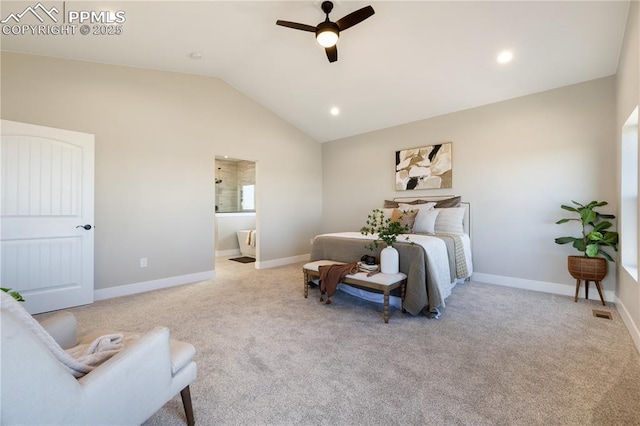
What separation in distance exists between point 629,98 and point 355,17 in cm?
252

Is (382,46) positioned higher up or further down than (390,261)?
higher up

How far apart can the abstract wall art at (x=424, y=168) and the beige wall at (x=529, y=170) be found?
0.11m

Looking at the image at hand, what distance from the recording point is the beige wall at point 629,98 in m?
2.17

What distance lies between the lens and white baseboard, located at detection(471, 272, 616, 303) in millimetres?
3273

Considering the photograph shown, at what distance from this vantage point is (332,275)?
3.06 m

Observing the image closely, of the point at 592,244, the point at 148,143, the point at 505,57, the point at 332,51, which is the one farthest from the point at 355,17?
the point at 592,244

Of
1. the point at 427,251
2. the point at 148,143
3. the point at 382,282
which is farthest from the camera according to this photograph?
the point at 148,143

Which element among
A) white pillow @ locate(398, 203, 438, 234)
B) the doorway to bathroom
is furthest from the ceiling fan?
the doorway to bathroom

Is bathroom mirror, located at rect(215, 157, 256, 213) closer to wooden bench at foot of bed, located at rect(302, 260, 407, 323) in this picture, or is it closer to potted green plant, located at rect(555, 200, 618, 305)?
wooden bench at foot of bed, located at rect(302, 260, 407, 323)

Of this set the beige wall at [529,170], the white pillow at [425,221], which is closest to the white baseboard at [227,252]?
the beige wall at [529,170]

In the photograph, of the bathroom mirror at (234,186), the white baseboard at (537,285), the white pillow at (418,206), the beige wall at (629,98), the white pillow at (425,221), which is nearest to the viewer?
the beige wall at (629,98)

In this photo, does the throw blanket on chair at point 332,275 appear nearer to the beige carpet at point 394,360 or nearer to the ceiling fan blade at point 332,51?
the beige carpet at point 394,360

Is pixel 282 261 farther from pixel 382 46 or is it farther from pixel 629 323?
pixel 629 323

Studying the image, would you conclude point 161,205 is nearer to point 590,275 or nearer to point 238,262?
point 238,262
